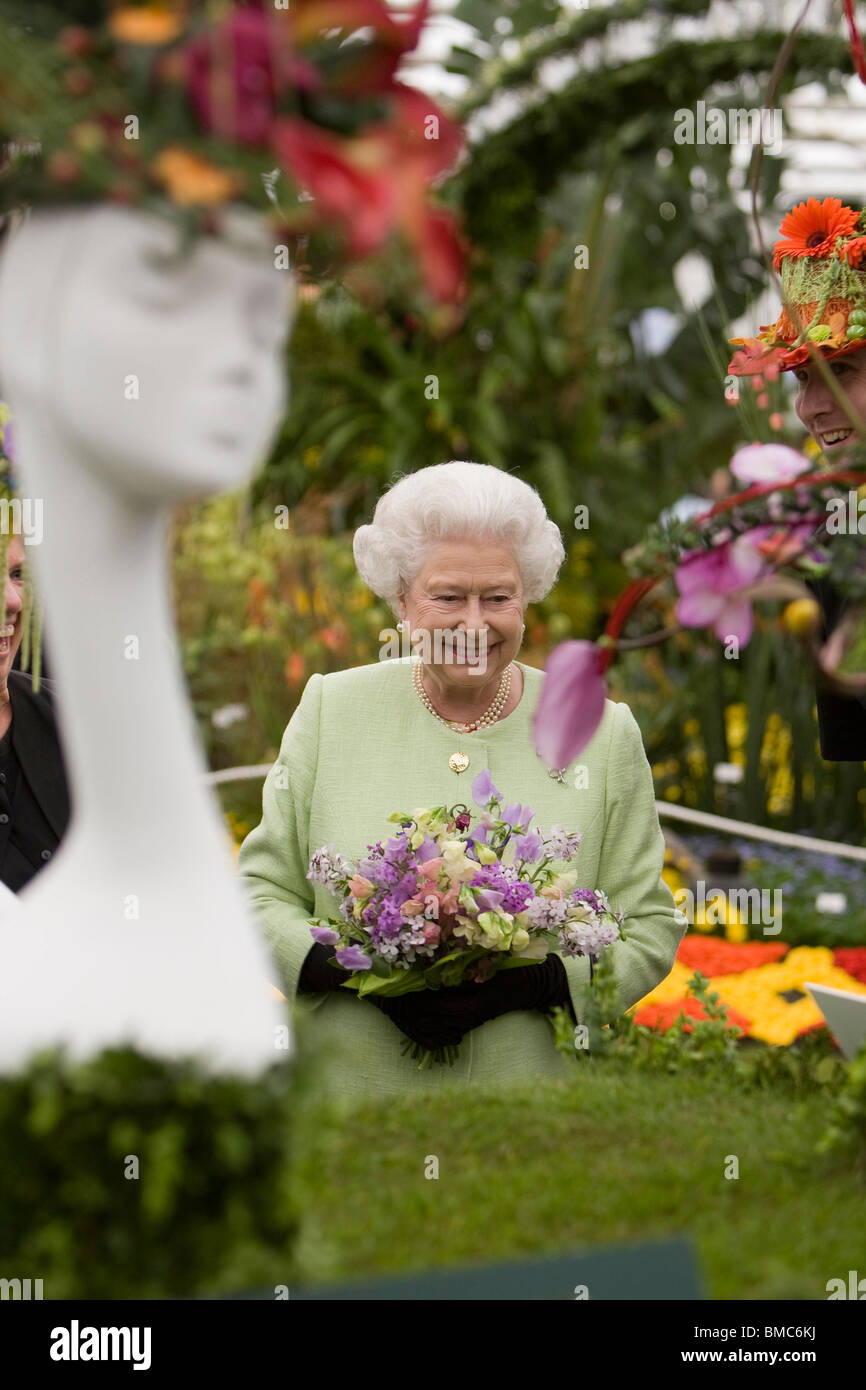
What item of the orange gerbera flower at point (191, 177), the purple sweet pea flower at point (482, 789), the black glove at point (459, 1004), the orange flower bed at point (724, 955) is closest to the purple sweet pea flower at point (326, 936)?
the black glove at point (459, 1004)

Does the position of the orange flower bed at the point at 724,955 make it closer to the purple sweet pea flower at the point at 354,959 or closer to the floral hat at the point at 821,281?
the purple sweet pea flower at the point at 354,959

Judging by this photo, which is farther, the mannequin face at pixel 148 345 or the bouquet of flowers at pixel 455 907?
the bouquet of flowers at pixel 455 907

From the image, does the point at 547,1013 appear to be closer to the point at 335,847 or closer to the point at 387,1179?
the point at 335,847

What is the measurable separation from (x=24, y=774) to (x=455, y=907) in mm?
1123

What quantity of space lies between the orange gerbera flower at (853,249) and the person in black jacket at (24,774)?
1.47 meters

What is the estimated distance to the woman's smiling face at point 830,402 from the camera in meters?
2.24

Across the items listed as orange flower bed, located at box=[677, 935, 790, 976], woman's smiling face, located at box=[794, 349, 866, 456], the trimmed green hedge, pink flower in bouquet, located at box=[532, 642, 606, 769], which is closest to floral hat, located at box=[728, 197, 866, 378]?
woman's smiling face, located at box=[794, 349, 866, 456]

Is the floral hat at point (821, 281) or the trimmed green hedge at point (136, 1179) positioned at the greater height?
the floral hat at point (821, 281)

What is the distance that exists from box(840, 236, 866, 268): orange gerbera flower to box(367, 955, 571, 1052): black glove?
1.15 metres

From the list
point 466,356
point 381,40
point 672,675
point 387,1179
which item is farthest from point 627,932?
point 466,356

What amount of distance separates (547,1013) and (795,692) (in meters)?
4.11

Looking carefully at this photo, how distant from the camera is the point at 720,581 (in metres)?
1.23

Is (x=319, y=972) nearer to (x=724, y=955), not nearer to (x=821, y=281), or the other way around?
(x=821, y=281)

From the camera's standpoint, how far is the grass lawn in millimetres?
1091
